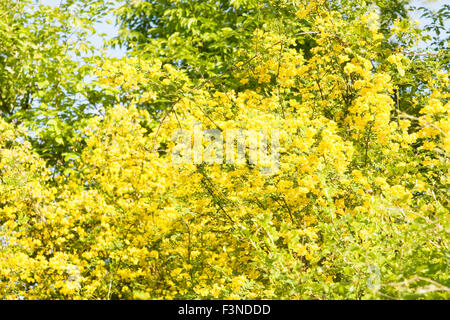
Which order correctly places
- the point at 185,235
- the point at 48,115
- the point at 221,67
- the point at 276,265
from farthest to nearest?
the point at 221,67, the point at 48,115, the point at 185,235, the point at 276,265

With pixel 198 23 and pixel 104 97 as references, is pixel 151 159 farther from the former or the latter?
pixel 198 23

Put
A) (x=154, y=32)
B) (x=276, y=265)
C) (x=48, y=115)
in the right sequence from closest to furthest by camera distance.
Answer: (x=276, y=265), (x=48, y=115), (x=154, y=32)

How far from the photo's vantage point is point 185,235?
323cm

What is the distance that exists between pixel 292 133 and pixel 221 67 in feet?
8.33

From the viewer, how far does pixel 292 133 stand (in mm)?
3422

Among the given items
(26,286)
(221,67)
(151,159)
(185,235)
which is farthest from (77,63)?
(185,235)

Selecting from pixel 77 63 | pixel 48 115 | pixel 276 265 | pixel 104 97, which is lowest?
pixel 276 265

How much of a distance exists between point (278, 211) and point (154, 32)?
4.84m

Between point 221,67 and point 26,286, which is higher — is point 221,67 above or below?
above

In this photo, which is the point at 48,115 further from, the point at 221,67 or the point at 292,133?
the point at 292,133

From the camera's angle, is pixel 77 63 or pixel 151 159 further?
pixel 77 63

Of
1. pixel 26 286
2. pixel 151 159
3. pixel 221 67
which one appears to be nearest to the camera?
pixel 26 286

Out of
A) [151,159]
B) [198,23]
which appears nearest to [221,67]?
[198,23]

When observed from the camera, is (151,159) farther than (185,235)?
Yes
